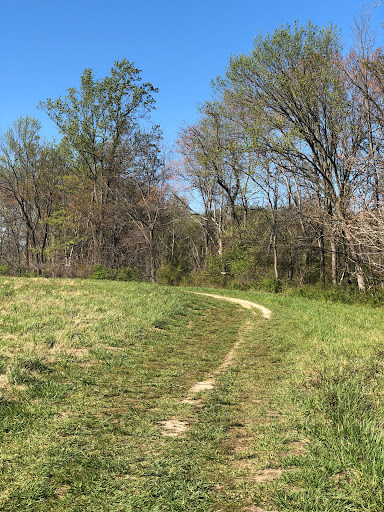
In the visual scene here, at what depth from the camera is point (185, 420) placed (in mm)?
4918

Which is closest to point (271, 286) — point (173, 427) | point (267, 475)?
point (173, 427)

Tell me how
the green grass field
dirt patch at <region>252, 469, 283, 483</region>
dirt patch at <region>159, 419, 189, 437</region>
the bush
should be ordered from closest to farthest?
the green grass field
dirt patch at <region>252, 469, 283, 483</region>
dirt patch at <region>159, 419, 189, 437</region>
the bush

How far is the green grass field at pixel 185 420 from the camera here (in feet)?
10.3

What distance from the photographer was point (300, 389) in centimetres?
580

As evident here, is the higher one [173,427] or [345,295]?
[345,295]

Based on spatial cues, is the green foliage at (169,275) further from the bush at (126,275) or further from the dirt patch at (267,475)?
the dirt patch at (267,475)

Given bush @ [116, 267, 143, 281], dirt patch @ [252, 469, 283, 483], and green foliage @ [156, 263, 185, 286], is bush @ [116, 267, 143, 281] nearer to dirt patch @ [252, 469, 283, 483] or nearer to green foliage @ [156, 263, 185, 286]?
green foliage @ [156, 263, 185, 286]

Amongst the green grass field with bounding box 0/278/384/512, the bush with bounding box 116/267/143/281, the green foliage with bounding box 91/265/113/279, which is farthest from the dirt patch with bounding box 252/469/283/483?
the bush with bounding box 116/267/143/281

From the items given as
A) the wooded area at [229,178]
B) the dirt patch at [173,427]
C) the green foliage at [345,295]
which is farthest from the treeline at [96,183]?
the dirt patch at [173,427]

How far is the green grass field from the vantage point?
10.3 ft

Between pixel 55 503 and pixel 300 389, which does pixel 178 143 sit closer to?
pixel 300 389

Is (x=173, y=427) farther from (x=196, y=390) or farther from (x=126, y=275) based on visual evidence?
(x=126, y=275)

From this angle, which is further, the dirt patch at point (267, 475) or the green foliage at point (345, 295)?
the green foliage at point (345, 295)

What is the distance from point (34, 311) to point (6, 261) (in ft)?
156
